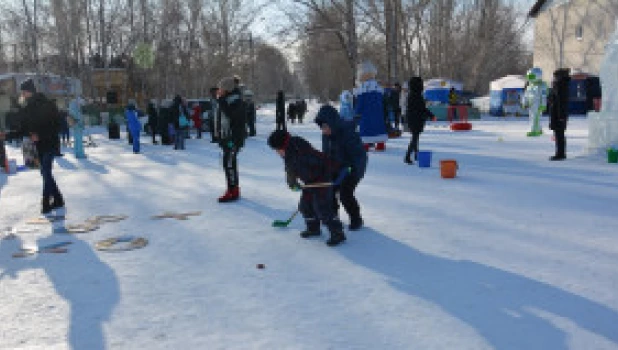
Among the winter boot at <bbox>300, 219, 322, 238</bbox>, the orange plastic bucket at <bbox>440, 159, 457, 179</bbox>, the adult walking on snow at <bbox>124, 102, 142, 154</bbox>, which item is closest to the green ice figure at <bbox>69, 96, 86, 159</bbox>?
the adult walking on snow at <bbox>124, 102, 142, 154</bbox>

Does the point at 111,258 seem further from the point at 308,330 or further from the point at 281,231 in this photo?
the point at 308,330

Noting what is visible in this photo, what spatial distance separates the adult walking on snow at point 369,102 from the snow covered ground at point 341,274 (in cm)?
295

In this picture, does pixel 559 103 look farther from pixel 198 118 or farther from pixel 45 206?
pixel 198 118

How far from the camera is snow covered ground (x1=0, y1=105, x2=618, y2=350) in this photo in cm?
299

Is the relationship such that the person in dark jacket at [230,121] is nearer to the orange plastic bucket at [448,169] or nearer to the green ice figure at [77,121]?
the orange plastic bucket at [448,169]

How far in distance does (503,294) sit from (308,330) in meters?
1.44

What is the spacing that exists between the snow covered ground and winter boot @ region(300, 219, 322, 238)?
16 centimetres

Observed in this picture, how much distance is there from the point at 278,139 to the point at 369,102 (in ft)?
20.2

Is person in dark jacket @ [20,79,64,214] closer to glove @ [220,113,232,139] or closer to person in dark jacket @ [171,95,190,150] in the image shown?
glove @ [220,113,232,139]

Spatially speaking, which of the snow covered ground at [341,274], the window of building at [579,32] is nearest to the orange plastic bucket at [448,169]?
the snow covered ground at [341,274]

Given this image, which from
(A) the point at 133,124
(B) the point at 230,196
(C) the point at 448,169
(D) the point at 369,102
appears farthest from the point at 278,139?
(A) the point at 133,124

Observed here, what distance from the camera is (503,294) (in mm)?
3467

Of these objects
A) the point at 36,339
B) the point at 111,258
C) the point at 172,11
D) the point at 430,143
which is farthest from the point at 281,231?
the point at 172,11

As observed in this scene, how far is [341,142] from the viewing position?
4926 mm
